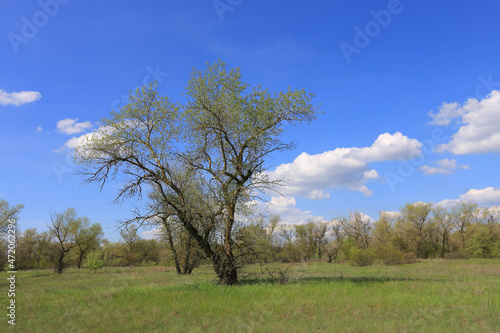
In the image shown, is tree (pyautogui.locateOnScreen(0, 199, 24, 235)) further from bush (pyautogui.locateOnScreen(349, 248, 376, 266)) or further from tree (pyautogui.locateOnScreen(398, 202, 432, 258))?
tree (pyautogui.locateOnScreen(398, 202, 432, 258))

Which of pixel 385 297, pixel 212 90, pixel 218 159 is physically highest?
pixel 212 90

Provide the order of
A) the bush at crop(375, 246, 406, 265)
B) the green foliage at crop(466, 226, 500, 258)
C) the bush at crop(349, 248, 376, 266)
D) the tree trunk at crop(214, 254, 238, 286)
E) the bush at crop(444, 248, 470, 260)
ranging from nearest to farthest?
the tree trunk at crop(214, 254, 238, 286)
the bush at crop(349, 248, 376, 266)
the bush at crop(375, 246, 406, 265)
the green foliage at crop(466, 226, 500, 258)
the bush at crop(444, 248, 470, 260)

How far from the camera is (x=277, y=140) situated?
19.5m

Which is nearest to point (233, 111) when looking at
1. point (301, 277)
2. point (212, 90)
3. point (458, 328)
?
point (212, 90)

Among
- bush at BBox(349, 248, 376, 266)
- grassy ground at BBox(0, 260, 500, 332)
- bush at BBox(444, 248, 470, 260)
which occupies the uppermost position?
grassy ground at BBox(0, 260, 500, 332)

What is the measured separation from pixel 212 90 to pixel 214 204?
7.13 meters

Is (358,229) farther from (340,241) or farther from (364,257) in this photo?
(364,257)

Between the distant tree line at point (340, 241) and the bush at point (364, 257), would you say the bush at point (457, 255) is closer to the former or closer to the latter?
the distant tree line at point (340, 241)

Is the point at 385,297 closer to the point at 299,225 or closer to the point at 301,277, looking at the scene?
the point at 301,277

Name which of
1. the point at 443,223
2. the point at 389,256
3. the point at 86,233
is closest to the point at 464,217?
the point at 443,223

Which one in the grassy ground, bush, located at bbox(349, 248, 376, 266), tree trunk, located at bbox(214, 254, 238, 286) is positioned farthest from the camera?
bush, located at bbox(349, 248, 376, 266)

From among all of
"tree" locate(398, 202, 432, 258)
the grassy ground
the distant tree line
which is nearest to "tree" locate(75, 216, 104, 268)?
the distant tree line

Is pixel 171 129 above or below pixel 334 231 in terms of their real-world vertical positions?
above

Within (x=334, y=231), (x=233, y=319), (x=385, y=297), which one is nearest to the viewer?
(x=233, y=319)
